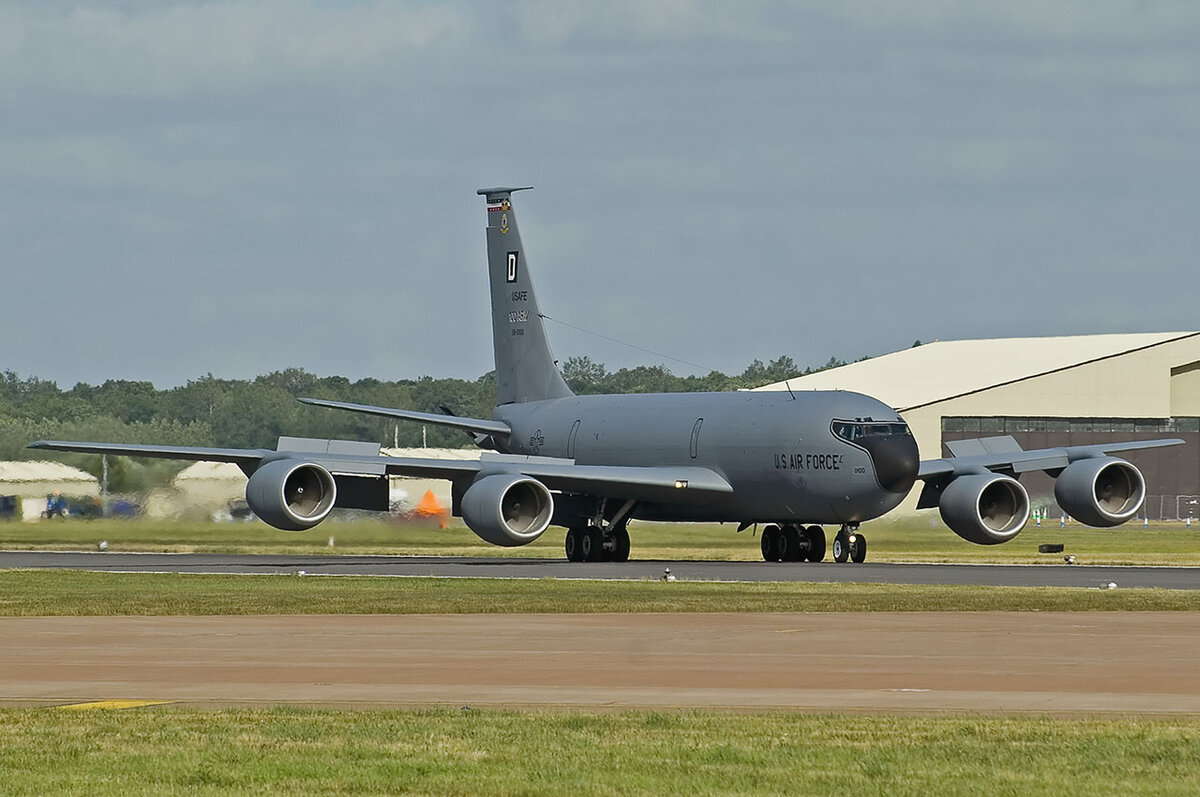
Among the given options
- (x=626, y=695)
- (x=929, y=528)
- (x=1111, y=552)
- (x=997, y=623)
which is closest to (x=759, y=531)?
(x=929, y=528)

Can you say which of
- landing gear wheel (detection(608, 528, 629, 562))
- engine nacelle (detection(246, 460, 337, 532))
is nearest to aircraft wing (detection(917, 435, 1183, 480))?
landing gear wheel (detection(608, 528, 629, 562))

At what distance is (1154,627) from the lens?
85.6 feet

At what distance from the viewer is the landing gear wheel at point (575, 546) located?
51419 mm

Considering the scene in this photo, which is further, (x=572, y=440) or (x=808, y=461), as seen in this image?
(x=572, y=440)

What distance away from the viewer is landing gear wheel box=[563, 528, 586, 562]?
51419 millimetres

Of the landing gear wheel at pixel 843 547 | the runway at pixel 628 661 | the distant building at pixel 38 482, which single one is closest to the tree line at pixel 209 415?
the distant building at pixel 38 482

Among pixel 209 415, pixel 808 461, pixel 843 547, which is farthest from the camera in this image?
pixel 209 415

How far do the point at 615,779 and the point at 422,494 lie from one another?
51235 millimetres

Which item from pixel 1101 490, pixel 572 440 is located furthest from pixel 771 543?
pixel 1101 490

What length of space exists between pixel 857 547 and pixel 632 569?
20.2 feet

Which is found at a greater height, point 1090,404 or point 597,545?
point 1090,404

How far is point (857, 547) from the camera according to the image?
48312 millimetres

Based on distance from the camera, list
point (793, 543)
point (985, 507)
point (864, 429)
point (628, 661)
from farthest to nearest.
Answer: point (793, 543) < point (985, 507) < point (864, 429) < point (628, 661)

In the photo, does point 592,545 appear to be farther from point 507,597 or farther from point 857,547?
point 507,597
